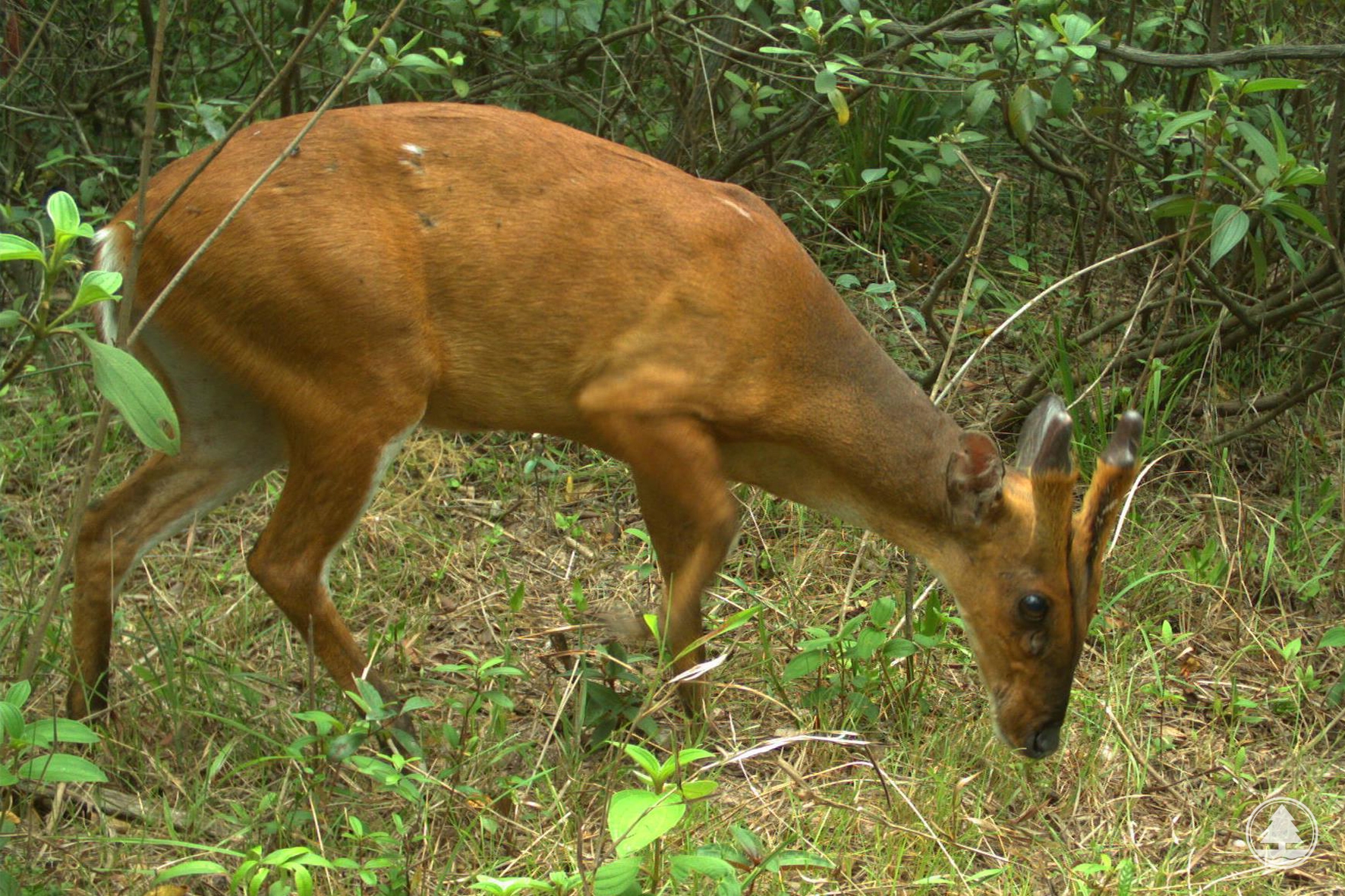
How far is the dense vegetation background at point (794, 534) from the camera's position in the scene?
4062 mm

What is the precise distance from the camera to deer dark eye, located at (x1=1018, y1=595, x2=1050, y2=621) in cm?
483

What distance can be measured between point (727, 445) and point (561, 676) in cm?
99

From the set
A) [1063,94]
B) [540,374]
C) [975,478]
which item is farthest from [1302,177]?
[540,374]

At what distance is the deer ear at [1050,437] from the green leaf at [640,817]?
208 centimetres

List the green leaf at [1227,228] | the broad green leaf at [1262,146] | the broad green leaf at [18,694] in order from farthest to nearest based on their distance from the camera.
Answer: the broad green leaf at [1262,146]
the green leaf at [1227,228]
the broad green leaf at [18,694]

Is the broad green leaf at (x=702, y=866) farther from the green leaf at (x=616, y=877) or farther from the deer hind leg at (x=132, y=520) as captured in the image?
the deer hind leg at (x=132, y=520)

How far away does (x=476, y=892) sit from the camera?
12.6 feet

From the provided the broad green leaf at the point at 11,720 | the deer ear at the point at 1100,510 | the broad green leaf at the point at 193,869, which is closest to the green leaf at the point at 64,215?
the broad green leaf at the point at 11,720

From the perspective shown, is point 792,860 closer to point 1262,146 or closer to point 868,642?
point 868,642

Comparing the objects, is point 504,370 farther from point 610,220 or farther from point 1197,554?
point 1197,554

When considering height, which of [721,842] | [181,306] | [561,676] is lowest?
[561,676]

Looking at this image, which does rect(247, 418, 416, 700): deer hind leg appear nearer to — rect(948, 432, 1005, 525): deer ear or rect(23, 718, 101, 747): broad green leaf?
rect(23, 718, 101, 747): broad green leaf

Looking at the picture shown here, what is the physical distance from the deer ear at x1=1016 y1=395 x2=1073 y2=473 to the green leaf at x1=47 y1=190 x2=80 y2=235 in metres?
2.76

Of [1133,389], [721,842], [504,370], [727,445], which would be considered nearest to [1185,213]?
[1133,389]
